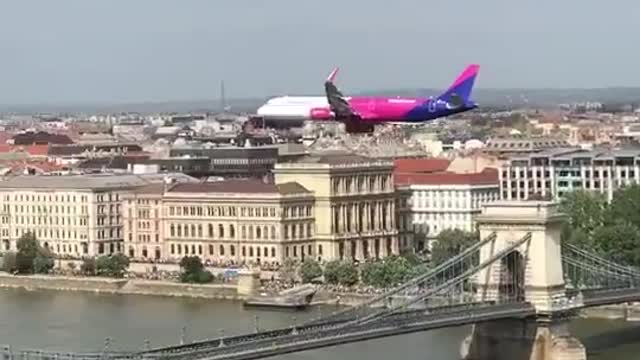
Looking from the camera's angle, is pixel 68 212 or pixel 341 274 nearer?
pixel 341 274

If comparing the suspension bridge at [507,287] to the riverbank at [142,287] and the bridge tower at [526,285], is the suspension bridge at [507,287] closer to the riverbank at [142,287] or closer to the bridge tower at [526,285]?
the bridge tower at [526,285]

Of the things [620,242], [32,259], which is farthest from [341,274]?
[32,259]

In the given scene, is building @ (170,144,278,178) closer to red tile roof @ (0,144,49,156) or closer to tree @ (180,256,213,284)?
red tile roof @ (0,144,49,156)

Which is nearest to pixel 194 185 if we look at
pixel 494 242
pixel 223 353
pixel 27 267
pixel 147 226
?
pixel 147 226

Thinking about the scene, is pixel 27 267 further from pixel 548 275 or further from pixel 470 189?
pixel 548 275

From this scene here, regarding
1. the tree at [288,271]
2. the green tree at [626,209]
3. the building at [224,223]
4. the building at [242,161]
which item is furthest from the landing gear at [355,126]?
the building at [242,161]

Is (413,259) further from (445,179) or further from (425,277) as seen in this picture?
(425,277)
